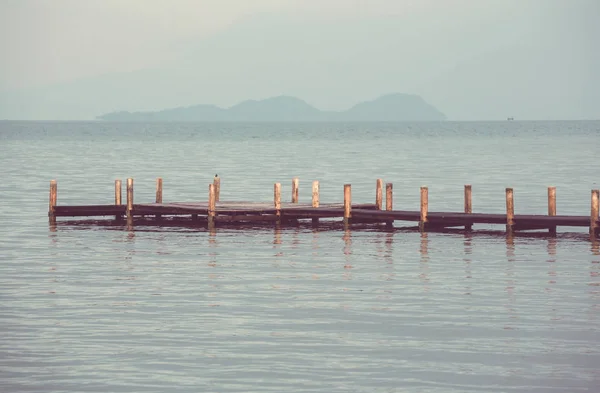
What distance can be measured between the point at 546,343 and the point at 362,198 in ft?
147

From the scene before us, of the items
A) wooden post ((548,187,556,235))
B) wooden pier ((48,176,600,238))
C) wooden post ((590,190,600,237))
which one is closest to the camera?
wooden post ((590,190,600,237))

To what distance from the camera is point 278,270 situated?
32688 millimetres

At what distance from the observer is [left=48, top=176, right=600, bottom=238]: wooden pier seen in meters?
40.1

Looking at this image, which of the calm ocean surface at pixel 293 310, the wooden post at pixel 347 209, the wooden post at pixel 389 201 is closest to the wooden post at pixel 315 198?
the wooden post at pixel 347 209

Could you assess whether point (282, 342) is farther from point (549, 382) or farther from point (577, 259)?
point (577, 259)

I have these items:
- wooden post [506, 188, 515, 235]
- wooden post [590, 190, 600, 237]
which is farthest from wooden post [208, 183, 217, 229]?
wooden post [590, 190, 600, 237]

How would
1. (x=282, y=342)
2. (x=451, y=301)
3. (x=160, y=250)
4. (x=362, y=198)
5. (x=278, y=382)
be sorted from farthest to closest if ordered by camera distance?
1. (x=362, y=198)
2. (x=160, y=250)
3. (x=451, y=301)
4. (x=282, y=342)
5. (x=278, y=382)

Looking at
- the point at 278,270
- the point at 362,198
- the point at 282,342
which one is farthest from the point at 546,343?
the point at 362,198

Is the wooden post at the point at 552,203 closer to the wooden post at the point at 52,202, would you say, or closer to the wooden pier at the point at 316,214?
the wooden pier at the point at 316,214

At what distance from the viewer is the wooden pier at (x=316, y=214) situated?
4006 centimetres

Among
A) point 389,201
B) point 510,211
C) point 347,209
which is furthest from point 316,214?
point 510,211

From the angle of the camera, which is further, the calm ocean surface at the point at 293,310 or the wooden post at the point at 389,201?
the wooden post at the point at 389,201

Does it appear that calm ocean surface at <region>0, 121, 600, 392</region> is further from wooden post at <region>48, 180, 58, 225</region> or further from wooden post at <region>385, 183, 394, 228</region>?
wooden post at <region>385, 183, 394, 228</region>

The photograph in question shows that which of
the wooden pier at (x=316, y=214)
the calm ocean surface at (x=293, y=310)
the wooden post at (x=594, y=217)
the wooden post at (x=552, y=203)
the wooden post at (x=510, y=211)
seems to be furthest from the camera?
the wooden post at (x=552, y=203)
